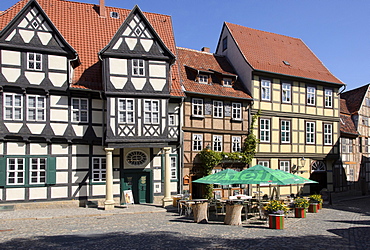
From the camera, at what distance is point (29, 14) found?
65.3 ft

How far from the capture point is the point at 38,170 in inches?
788

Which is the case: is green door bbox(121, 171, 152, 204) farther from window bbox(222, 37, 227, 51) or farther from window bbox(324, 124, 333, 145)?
window bbox(324, 124, 333, 145)

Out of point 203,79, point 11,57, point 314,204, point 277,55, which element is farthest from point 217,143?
point 11,57

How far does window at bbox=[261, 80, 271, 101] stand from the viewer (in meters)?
26.8

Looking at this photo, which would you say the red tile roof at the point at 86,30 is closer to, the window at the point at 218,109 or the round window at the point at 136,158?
the window at the point at 218,109

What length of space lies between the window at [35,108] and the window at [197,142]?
916 cm

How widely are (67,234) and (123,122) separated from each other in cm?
835

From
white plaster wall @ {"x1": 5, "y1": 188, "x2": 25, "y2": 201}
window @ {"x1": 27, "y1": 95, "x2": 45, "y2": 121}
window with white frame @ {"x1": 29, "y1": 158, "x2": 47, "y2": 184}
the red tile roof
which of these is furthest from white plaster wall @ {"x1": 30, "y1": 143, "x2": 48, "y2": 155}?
the red tile roof

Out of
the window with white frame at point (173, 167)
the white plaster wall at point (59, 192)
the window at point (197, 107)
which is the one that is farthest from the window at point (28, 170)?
the window at point (197, 107)

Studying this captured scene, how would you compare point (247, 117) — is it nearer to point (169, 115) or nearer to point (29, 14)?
point (169, 115)

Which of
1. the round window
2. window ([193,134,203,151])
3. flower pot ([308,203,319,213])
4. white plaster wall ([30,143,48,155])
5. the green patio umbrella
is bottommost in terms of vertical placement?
flower pot ([308,203,319,213])

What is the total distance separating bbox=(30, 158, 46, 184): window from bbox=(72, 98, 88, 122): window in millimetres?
2856

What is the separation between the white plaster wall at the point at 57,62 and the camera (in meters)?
20.3

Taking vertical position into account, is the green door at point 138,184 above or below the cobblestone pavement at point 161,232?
above
